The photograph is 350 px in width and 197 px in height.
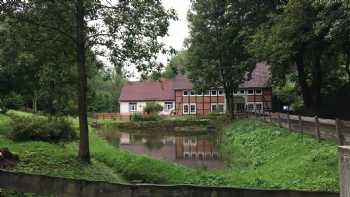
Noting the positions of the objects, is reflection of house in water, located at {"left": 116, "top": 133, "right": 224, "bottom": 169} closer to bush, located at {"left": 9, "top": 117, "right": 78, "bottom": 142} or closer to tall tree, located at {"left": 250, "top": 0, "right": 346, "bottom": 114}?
bush, located at {"left": 9, "top": 117, "right": 78, "bottom": 142}

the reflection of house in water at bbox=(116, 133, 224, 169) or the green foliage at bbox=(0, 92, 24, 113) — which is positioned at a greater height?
the green foliage at bbox=(0, 92, 24, 113)

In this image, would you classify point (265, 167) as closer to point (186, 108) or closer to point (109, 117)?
point (109, 117)

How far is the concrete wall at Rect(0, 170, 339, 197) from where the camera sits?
4.77 m

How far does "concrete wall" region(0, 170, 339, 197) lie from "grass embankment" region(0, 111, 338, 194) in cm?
463

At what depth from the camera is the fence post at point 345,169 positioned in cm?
314

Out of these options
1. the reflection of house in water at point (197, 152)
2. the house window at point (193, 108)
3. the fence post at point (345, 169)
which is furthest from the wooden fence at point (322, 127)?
the house window at point (193, 108)

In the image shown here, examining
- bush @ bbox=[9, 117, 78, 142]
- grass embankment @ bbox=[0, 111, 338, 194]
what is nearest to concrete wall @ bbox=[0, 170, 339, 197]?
→ grass embankment @ bbox=[0, 111, 338, 194]

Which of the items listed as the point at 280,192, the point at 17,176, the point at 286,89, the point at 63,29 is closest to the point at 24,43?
the point at 63,29

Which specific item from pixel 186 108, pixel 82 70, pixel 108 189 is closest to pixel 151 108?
pixel 186 108

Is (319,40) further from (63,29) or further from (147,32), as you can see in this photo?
(63,29)

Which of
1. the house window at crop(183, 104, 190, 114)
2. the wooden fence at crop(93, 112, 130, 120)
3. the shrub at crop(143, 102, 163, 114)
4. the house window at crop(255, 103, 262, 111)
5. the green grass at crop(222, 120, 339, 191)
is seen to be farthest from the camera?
the house window at crop(183, 104, 190, 114)

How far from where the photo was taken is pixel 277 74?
1195 inches

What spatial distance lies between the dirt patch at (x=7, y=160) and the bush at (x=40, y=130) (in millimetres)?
7641

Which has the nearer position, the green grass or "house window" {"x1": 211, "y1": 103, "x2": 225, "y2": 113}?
the green grass
